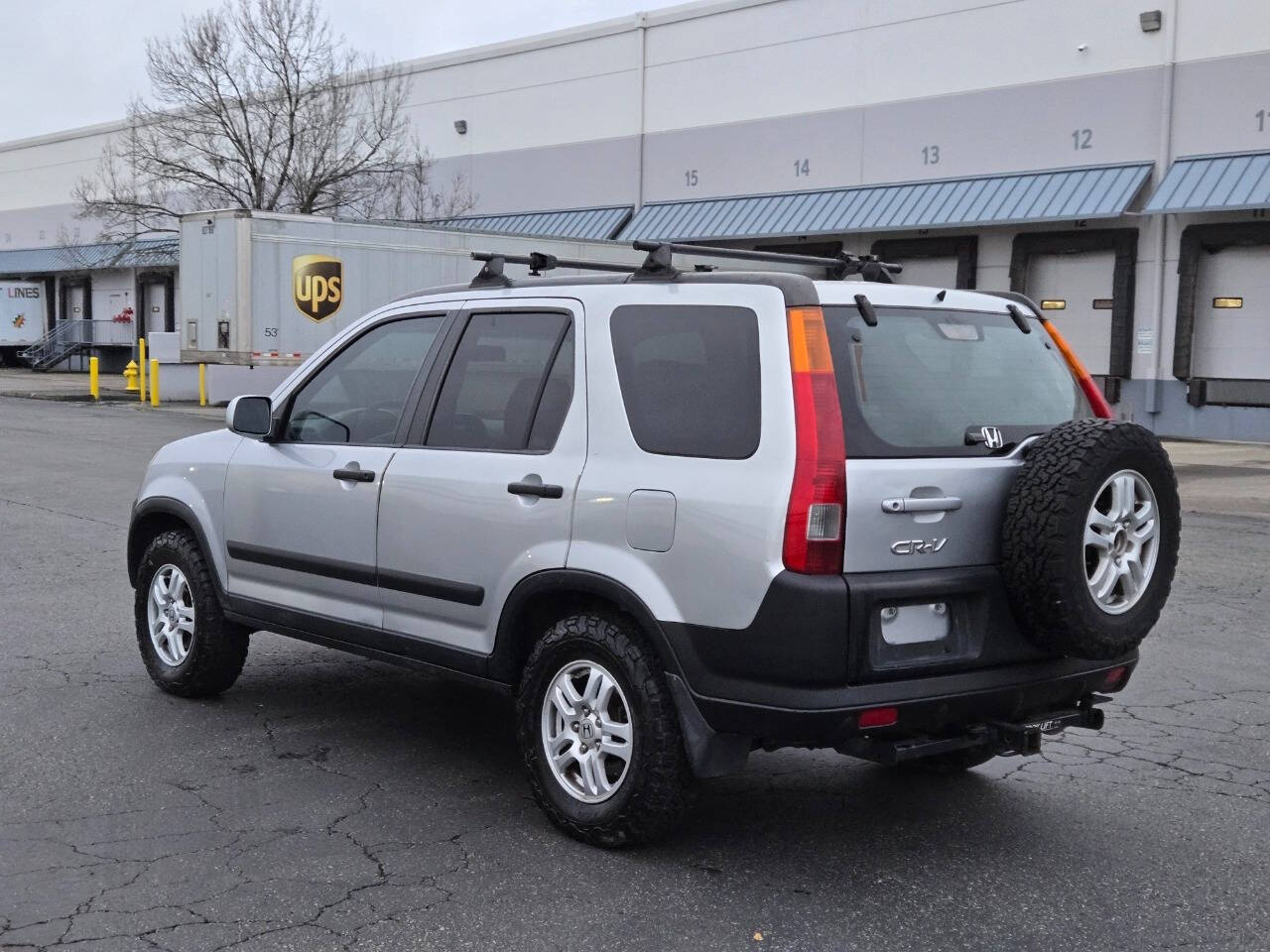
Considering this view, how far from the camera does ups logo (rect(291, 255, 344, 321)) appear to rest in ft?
84.1

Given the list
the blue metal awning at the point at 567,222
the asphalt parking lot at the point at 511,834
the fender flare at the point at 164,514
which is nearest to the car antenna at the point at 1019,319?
the asphalt parking lot at the point at 511,834

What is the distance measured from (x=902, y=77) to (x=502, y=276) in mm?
24991

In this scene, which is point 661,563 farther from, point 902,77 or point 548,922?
point 902,77

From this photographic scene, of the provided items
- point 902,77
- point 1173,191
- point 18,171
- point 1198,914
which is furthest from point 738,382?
point 18,171

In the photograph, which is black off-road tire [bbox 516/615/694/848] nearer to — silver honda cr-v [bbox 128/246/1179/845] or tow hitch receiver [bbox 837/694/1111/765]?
silver honda cr-v [bbox 128/246/1179/845]

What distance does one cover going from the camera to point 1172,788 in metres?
5.40

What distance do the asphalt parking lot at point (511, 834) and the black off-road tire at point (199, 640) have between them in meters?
0.11

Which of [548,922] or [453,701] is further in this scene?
[453,701]

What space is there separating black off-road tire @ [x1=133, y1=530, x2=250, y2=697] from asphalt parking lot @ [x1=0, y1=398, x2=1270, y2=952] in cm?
11

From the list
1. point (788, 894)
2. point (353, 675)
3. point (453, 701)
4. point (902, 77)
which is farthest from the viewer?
point (902, 77)

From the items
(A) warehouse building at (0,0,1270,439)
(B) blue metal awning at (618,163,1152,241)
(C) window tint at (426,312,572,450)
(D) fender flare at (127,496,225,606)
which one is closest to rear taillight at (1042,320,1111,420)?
(C) window tint at (426,312,572,450)

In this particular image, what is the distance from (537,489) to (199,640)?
7.49 feet

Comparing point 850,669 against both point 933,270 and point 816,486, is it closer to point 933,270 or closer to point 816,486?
point 816,486

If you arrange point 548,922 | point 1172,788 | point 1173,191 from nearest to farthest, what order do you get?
point 548,922
point 1172,788
point 1173,191
